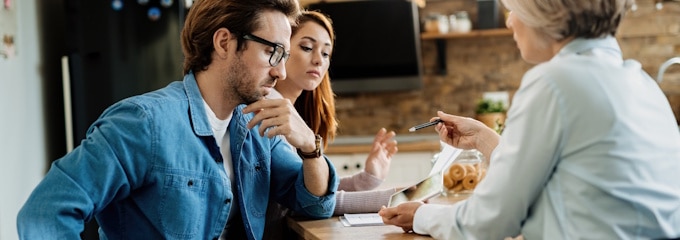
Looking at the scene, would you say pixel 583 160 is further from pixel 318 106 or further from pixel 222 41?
pixel 318 106

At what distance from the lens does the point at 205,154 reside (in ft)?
6.54

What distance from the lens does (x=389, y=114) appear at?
5.34 metres

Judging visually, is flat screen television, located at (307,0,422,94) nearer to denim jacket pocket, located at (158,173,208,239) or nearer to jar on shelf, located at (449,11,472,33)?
jar on shelf, located at (449,11,472,33)

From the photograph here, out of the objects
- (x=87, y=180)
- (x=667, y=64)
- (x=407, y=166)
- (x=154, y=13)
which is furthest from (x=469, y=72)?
(x=87, y=180)

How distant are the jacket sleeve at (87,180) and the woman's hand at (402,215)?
1.90 ft

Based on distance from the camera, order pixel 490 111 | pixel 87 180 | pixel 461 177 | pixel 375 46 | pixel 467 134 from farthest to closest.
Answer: pixel 375 46 → pixel 490 111 → pixel 461 177 → pixel 467 134 → pixel 87 180

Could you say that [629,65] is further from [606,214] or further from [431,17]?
[431,17]

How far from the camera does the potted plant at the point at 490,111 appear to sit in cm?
493

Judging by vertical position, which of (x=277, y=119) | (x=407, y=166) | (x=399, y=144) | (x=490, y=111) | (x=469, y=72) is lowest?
(x=407, y=166)

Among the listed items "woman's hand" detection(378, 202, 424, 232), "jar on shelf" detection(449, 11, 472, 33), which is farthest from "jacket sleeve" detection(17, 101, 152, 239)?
"jar on shelf" detection(449, 11, 472, 33)

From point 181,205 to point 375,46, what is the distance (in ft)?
10.8

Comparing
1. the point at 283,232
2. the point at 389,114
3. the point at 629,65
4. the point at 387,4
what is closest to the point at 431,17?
the point at 387,4

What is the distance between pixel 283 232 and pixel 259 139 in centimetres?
36

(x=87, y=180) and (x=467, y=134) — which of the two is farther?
(x=467, y=134)
